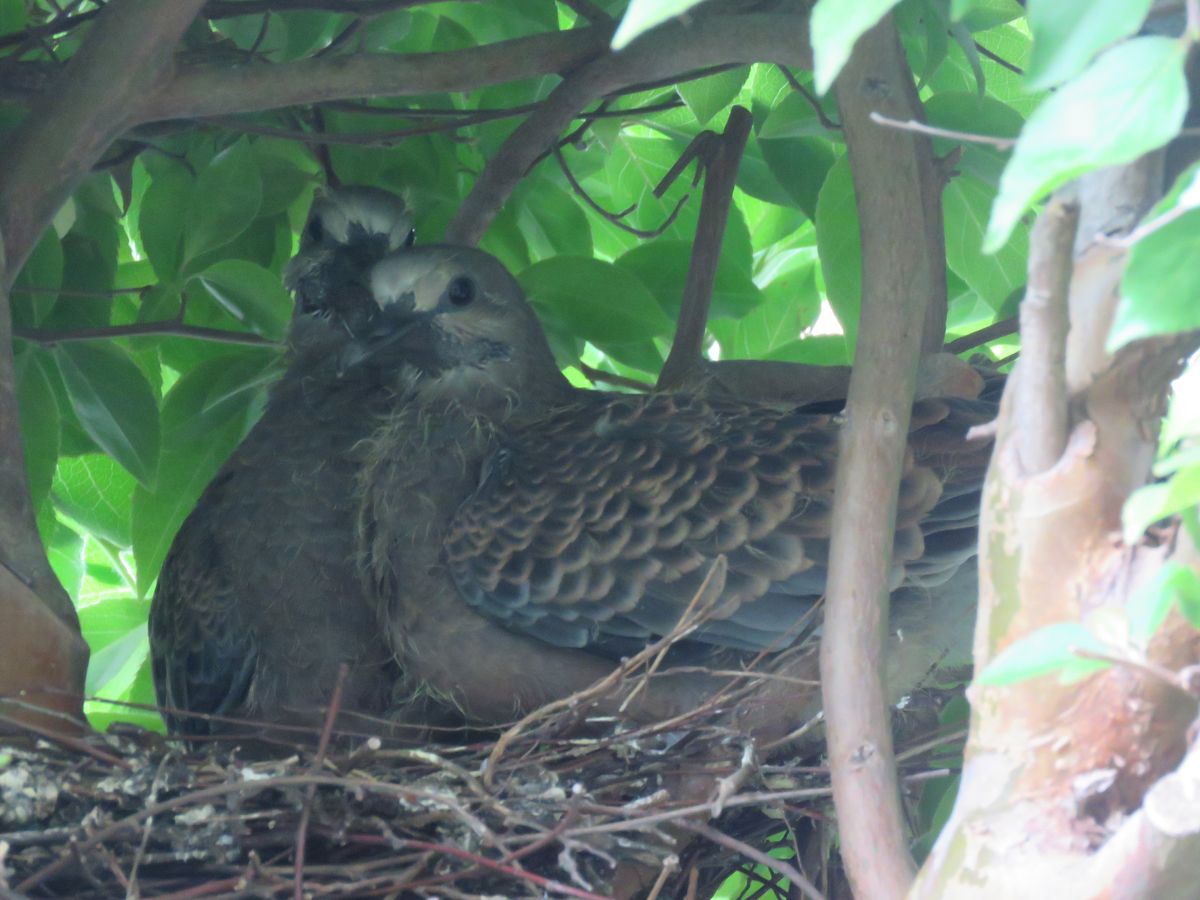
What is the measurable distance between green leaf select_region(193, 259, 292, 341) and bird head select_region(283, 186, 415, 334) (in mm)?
107

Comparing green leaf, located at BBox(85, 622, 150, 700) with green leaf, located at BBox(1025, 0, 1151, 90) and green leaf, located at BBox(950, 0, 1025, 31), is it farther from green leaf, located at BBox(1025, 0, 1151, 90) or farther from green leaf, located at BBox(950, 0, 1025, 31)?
green leaf, located at BBox(1025, 0, 1151, 90)

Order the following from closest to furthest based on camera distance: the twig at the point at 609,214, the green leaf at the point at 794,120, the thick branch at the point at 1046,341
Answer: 1. the thick branch at the point at 1046,341
2. the green leaf at the point at 794,120
3. the twig at the point at 609,214

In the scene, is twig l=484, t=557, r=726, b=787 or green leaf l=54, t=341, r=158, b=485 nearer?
twig l=484, t=557, r=726, b=787

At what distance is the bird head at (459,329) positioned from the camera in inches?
Answer: 78.5

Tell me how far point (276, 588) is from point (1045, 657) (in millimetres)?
1510

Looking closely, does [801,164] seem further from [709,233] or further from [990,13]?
[990,13]

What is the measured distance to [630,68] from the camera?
183 centimetres

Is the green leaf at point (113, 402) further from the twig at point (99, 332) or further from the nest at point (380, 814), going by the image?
the nest at point (380, 814)

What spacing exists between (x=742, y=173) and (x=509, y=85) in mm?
390

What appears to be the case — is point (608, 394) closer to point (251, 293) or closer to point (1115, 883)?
point (251, 293)

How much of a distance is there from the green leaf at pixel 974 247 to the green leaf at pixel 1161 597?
1361 mm

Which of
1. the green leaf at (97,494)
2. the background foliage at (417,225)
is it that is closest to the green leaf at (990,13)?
the background foliage at (417,225)

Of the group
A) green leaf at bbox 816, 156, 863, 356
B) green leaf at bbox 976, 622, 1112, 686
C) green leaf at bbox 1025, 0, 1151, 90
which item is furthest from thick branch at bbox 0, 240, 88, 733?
green leaf at bbox 1025, 0, 1151, 90

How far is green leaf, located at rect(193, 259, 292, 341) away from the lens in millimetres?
1923
